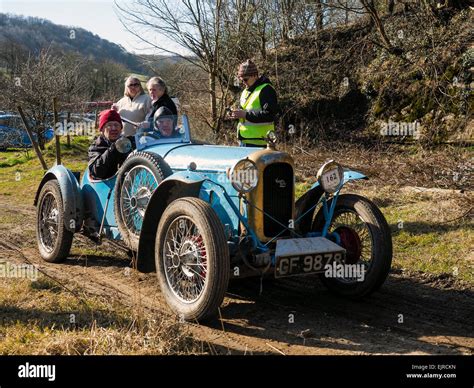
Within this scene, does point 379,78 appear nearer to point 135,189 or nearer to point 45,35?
point 135,189

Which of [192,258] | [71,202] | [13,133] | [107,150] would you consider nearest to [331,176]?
[192,258]

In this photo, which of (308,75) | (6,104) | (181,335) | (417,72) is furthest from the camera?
(6,104)

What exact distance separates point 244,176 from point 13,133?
17934 millimetres

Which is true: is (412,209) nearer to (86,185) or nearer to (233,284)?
(233,284)

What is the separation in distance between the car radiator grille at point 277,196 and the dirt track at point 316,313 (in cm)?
75

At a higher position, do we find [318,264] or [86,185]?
[86,185]

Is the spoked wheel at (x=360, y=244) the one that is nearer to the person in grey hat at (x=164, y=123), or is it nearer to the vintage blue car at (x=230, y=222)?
the vintage blue car at (x=230, y=222)

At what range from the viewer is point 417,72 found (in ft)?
44.4

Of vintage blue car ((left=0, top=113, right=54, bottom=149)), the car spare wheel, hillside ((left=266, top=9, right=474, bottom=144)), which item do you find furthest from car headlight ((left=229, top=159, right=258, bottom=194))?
vintage blue car ((left=0, top=113, right=54, bottom=149))

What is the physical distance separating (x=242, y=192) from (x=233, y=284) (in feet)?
4.83

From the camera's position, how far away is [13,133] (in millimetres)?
20531

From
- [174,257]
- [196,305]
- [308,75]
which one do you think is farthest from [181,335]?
[308,75]

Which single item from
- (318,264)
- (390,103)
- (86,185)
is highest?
(390,103)

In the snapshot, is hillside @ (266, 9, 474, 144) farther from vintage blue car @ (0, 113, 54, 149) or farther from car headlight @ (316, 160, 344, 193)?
vintage blue car @ (0, 113, 54, 149)
